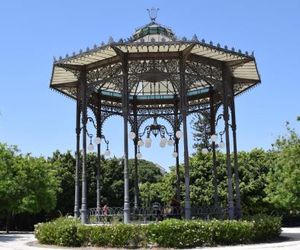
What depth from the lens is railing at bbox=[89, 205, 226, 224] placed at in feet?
59.9

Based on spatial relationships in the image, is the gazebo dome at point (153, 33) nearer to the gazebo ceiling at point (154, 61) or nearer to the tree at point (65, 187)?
the gazebo ceiling at point (154, 61)

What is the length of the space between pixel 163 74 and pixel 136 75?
105 cm

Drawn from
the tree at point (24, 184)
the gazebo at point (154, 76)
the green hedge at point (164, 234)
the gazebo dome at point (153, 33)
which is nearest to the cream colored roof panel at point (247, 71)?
the gazebo at point (154, 76)

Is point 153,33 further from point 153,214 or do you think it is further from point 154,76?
point 153,214

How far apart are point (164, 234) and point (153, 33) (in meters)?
8.27

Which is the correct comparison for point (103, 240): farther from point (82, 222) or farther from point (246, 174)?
point (246, 174)

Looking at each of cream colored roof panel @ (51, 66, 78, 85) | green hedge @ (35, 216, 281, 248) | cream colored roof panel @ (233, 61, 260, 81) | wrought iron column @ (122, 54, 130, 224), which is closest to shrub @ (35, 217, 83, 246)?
green hedge @ (35, 216, 281, 248)

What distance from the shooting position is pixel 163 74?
18969mm

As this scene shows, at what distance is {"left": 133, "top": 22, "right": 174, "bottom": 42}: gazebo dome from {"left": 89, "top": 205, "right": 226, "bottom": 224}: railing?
6.42m

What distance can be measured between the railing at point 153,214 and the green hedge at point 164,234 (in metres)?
0.97

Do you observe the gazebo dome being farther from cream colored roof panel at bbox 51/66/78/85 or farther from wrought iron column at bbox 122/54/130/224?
cream colored roof panel at bbox 51/66/78/85

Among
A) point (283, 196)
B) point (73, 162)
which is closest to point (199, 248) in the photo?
point (283, 196)

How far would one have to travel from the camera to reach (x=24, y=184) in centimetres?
3400

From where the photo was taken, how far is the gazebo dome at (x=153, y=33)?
1927 centimetres
